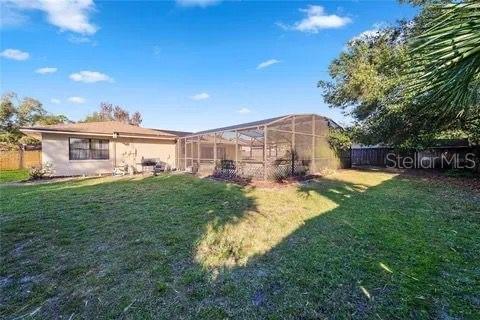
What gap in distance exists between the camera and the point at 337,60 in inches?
658

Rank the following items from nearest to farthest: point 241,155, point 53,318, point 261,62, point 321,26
Result: point 53,318 < point 321,26 < point 241,155 < point 261,62

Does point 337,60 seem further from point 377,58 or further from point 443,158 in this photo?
point 443,158

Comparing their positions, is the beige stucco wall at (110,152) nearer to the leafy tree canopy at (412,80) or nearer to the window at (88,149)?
the window at (88,149)

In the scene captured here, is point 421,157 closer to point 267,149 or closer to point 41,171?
point 267,149

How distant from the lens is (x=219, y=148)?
14.3m

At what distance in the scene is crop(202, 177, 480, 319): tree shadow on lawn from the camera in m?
2.63

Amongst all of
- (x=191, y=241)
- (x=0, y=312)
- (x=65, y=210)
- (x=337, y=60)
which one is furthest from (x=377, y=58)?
(x=0, y=312)

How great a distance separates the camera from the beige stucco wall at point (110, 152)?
13422 mm

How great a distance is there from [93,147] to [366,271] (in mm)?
15314

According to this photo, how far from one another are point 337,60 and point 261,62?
4.97 metres

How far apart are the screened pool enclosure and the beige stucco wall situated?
92.9 inches

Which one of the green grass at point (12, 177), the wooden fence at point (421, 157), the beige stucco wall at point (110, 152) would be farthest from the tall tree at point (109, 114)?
the wooden fence at point (421, 157)

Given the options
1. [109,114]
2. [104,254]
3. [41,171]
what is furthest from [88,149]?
[109,114]

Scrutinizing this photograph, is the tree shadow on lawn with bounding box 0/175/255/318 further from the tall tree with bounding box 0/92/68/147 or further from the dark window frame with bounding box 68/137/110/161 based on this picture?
the tall tree with bounding box 0/92/68/147
